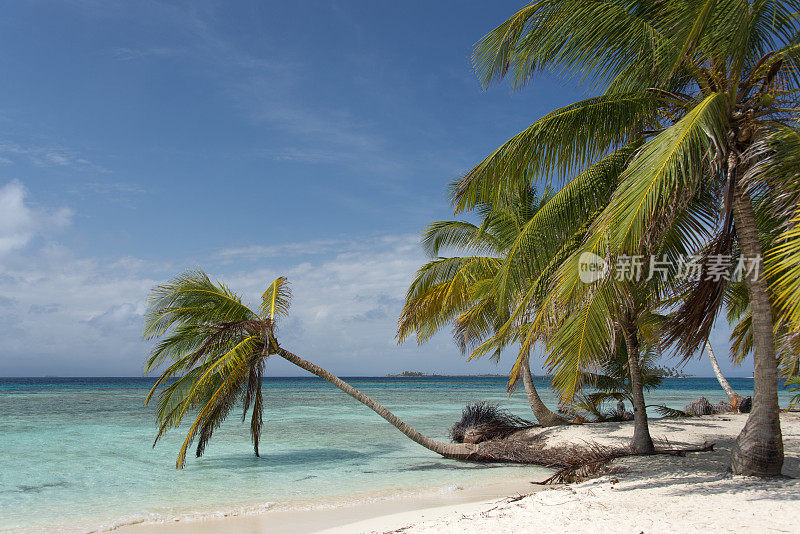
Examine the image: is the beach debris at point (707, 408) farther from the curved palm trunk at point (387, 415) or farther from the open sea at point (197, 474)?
the curved palm trunk at point (387, 415)

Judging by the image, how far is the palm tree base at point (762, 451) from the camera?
5.23 meters

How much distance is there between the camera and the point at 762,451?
5.26 meters

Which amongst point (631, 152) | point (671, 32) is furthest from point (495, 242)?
point (671, 32)

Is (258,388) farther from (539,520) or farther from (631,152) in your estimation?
(631,152)

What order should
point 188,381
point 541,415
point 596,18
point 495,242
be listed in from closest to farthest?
point 596,18 < point 188,381 < point 541,415 < point 495,242

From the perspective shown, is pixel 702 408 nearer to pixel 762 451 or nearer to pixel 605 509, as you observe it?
pixel 762 451

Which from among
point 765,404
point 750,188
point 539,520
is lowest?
point 539,520

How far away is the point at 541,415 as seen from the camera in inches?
462

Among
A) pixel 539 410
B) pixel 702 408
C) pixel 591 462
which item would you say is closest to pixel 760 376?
pixel 591 462

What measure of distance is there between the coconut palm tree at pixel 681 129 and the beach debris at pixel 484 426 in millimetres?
5512

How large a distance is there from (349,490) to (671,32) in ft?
24.9

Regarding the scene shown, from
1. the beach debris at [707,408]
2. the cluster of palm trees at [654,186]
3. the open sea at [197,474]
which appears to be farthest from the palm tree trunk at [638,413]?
the beach debris at [707,408]
